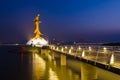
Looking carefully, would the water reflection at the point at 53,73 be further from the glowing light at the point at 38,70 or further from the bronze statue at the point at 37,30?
the bronze statue at the point at 37,30

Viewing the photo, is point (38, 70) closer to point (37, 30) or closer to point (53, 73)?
point (53, 73)

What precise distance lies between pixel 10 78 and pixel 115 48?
21.9 meters

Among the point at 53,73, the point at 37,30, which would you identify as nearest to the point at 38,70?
the point at 53,73

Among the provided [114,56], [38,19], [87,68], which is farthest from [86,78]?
[38,19]

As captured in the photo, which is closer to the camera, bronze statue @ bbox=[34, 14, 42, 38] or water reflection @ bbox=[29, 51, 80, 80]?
water reflection @ bbox=[29, 51, 80, 80]

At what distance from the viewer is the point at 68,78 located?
37.4 m

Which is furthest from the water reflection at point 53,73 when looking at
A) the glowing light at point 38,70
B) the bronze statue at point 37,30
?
the bronze statue at point 37,30

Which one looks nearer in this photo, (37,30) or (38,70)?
(38,70)

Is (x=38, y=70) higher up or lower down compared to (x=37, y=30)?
lower down

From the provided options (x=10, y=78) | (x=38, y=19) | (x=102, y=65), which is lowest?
(x=10, y=78)

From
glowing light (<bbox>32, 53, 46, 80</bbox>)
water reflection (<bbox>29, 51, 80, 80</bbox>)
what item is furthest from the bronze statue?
water reflection (<bbox>29, 51, 80, 80</bbox>)

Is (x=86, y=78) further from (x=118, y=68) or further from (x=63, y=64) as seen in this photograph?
(x=63, y=64)

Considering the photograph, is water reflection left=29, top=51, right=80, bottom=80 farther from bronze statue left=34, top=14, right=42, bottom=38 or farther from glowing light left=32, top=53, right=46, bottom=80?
bronze statue left=34, top=14, right=42, bottom=38

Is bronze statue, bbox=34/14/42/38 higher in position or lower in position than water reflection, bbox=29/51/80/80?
higher
